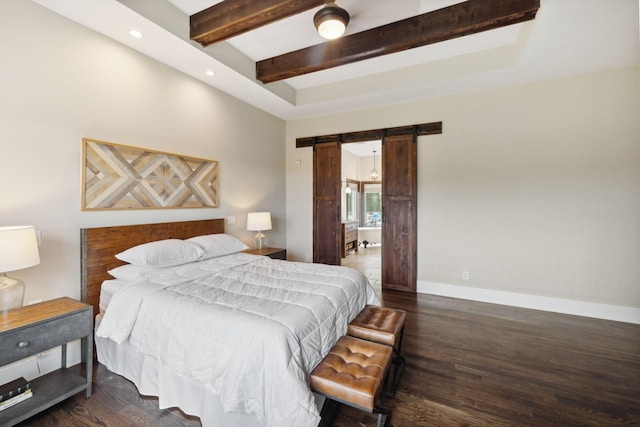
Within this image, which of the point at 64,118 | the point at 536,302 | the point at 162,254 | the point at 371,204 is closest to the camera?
the point at 64,118

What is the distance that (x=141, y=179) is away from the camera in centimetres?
286

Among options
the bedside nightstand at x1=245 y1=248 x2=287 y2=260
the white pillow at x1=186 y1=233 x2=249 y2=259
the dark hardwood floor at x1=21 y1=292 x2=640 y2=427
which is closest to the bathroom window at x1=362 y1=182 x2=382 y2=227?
the bedside nightstand at x1=245 y1=248 x2=287 y2=260

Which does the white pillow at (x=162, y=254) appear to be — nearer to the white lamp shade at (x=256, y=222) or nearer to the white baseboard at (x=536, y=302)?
the white lamp shade at (x=256, y=222)

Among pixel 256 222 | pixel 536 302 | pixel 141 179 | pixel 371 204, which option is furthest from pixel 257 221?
pixel 371 204

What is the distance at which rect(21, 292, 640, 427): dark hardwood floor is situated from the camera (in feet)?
5.77

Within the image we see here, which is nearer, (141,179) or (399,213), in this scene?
(141,179)

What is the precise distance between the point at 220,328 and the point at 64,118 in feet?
7.43

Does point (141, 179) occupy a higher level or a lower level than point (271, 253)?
higher

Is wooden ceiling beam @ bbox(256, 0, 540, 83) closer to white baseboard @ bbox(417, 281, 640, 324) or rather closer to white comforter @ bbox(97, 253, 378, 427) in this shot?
white comforter @ bbox(97, 253, 378, 427)

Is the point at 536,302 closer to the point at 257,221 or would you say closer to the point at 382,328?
the point at 382,328

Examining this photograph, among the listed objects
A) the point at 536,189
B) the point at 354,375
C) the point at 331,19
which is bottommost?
the point at 354,375

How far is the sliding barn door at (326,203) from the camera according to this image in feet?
16.1

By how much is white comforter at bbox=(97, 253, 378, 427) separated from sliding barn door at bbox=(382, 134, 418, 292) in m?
2.00

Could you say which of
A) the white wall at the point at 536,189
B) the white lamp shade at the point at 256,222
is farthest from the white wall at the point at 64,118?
the white wall at the point at 536,189
